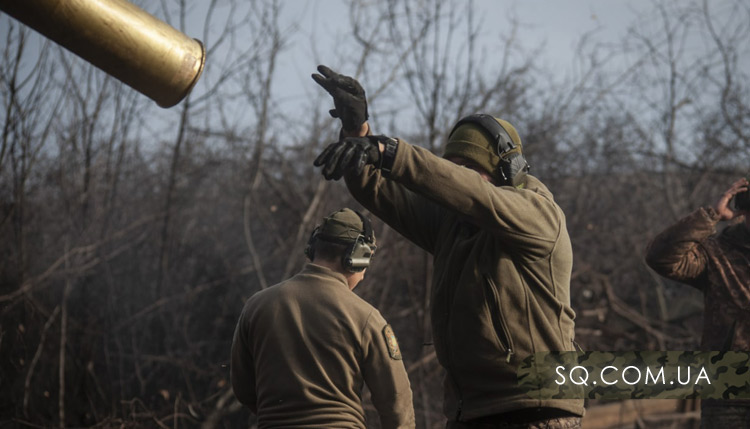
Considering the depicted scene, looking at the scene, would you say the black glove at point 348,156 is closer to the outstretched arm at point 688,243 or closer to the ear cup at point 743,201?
the outstretched arm at point 688,243

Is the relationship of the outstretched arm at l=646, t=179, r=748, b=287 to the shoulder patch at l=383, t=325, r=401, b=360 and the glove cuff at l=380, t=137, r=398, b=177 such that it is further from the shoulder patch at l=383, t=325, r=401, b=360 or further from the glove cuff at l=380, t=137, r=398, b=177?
the glove cuff at l=380, t=137, r=398, b=177

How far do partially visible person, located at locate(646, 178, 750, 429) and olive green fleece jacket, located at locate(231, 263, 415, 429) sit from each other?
1.98 m

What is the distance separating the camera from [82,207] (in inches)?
296

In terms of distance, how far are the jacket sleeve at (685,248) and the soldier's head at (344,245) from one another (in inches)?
73.0

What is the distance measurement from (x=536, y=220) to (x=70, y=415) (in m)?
5.32

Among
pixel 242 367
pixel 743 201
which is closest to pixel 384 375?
pixel 242 367

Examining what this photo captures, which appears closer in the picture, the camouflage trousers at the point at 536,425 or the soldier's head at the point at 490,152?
the camouflage trousers at the point at 536,425

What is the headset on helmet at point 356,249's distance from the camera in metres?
3.43

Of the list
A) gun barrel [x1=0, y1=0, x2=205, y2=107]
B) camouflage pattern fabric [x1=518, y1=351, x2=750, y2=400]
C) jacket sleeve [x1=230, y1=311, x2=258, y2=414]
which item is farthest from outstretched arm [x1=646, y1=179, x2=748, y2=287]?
gun barrel [x1=0, y1=0, x2=205, y2=107]

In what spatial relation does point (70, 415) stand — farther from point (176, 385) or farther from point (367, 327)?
point (367, 327)

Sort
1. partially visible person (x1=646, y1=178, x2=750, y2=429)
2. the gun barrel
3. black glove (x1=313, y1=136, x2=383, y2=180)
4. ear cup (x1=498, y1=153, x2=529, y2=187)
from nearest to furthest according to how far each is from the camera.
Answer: the gun barrel → black glove (x1=313, y1=136, x2=383, y2=180) → ear cup (x1=498, y1=153, x2=529, y2=187) → partially visible person (x1=646, y1=178, x2=750, y2=429)

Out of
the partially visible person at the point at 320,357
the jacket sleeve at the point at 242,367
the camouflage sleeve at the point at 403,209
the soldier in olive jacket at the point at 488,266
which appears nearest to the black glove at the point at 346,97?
the soldier in olive jacket at the point at 488,266

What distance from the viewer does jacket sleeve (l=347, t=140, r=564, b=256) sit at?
245 centimetres

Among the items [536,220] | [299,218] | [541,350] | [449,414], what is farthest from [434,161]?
[299,218]
